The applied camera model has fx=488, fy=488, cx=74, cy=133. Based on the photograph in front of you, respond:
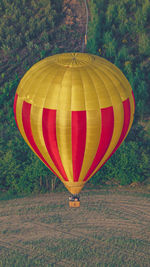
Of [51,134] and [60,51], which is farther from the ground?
[60,51]

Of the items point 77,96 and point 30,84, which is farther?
point 30,84

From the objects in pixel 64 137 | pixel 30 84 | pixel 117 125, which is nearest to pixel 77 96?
pixel 64 137

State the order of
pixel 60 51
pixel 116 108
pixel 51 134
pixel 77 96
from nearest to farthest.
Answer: pixel 77 96 → pixel 116 108 → pixel 51 134 → pixel 60 51

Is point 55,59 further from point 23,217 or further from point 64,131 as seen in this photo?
point 23,217

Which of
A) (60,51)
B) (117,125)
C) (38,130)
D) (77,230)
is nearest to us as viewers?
(38,130)

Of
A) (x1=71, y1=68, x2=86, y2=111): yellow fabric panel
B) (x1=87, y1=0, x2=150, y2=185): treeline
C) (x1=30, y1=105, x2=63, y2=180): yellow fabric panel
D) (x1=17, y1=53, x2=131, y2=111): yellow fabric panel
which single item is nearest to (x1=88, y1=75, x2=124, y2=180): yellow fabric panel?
(x1=17, y1=53, x2=131, y2=111): yellow fabric panel

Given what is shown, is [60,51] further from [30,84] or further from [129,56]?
[30,84]

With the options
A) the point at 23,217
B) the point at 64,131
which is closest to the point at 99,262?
the point at 23,217
